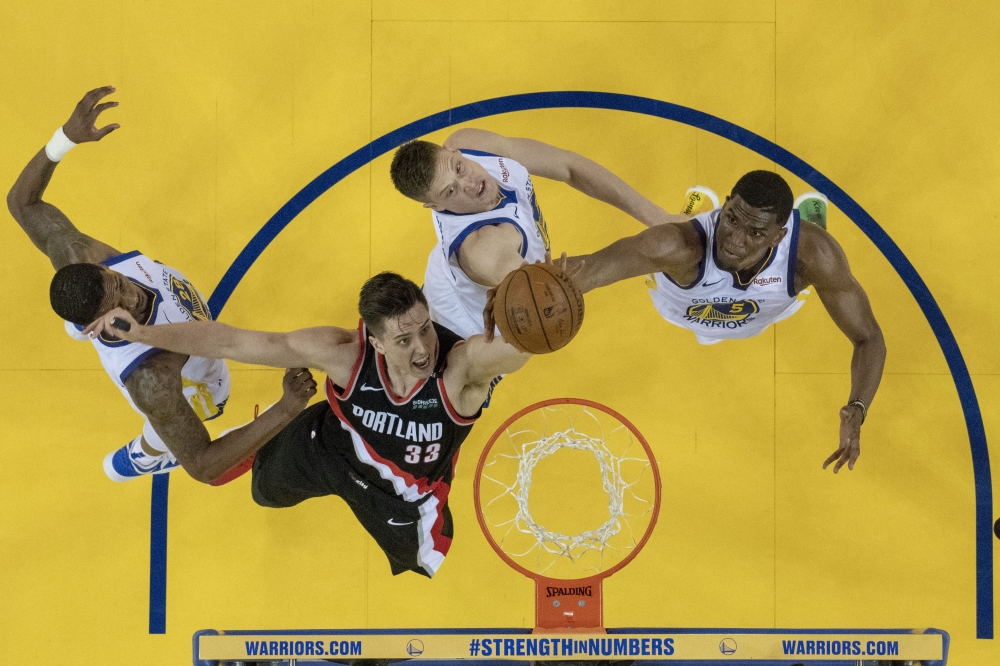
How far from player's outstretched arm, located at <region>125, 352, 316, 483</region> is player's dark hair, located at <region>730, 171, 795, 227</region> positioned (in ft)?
7.75

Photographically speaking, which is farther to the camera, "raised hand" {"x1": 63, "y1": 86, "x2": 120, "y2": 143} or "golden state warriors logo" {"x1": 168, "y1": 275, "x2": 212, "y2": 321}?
"raised hand" {"x1": 63, "y1": 86, "x2": 120, "y2": 143}

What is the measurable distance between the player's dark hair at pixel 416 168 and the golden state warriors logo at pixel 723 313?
154cm

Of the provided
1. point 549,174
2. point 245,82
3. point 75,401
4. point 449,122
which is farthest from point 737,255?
point 75,401

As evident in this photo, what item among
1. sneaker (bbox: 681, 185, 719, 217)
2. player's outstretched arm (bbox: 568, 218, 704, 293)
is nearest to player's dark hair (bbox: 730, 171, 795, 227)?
player's outstretched arm (bbox: 568, 218, 704, 293)

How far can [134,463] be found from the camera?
16.9 ft

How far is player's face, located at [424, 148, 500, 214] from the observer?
4.18 m

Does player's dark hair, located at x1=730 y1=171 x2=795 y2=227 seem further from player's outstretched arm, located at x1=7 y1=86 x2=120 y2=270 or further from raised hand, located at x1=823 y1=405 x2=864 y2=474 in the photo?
player's outstretched arm, located at x1=7 y1=86 x2=120 y2=270

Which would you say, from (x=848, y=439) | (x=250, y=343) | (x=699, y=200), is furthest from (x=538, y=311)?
(x=699, y=200)

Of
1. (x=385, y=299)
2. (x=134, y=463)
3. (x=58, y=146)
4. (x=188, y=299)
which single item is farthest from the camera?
(x=134, y=463)

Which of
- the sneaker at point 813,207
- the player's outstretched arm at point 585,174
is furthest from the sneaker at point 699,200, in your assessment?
the player's outstretched arm at point 585,174

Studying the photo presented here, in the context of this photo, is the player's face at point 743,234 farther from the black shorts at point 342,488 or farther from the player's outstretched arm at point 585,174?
the black shorts at point 342,488

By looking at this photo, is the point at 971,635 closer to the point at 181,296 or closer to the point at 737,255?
the point at 737,255

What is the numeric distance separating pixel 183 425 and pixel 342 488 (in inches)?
32.9

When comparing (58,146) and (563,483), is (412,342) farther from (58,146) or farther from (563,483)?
(58,146)
